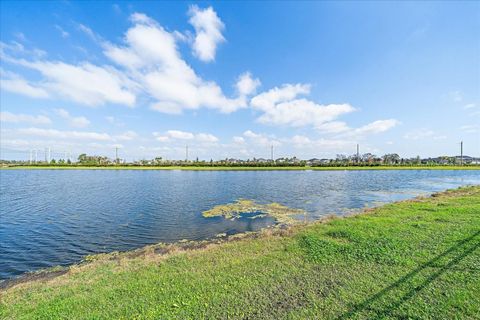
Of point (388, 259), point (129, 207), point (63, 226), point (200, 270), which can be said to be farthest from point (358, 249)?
point (129, 207)

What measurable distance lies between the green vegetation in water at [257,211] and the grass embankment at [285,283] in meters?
7.94

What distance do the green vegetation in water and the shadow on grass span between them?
941 centimetres

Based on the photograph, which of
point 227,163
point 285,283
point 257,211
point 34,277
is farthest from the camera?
point 227,163

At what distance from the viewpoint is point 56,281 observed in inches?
308

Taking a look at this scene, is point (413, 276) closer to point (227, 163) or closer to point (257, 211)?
point (257, 211)

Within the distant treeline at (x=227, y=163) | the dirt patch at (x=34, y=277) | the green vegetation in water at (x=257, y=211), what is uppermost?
the distant treeline at (x=227, y=163)

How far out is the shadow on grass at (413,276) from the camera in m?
5.32

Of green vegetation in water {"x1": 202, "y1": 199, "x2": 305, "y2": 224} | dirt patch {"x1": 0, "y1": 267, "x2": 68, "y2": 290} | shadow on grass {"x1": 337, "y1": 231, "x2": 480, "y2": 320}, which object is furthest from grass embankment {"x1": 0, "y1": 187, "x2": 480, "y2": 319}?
green vegetation in water {"x1": 202, "y1": 199, "x2": 305, "y2": 224}

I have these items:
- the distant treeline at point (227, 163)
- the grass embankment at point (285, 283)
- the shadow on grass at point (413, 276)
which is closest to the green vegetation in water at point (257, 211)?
the grass embankment at point (285, 283)

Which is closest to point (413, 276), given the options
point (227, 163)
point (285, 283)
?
point (285, 283)

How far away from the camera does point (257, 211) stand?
20500 millimetres

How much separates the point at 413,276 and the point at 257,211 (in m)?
14.3

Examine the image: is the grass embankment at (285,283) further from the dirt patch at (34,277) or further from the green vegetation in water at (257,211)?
the green vegetation in water at (257,211)

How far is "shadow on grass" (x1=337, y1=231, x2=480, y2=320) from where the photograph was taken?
5324 mm
